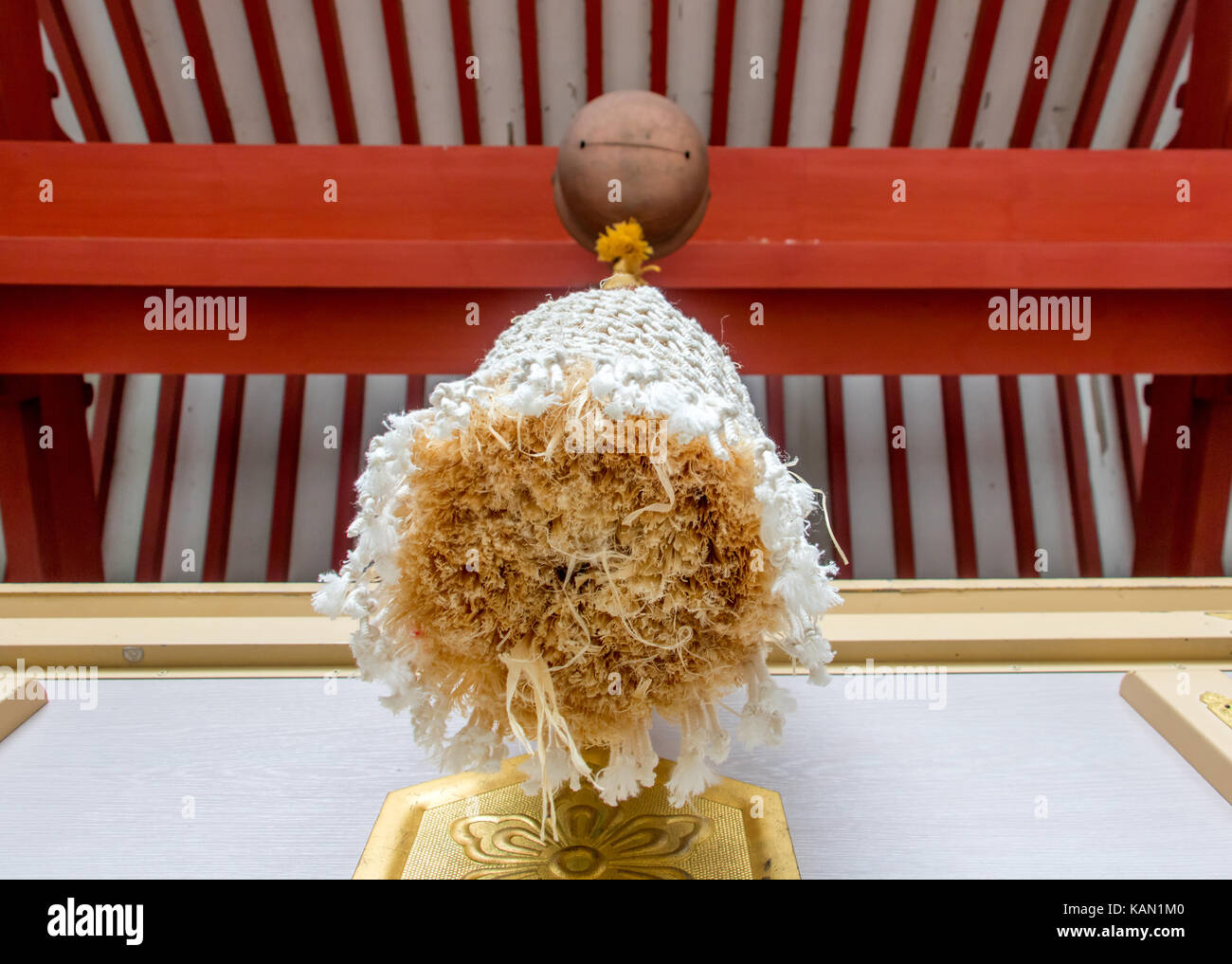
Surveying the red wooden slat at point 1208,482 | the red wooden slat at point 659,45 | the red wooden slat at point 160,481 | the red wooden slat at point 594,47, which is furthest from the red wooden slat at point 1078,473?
the red wooden slat at point 160,481

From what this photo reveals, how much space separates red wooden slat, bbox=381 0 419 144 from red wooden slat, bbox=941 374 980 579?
1.97 meters

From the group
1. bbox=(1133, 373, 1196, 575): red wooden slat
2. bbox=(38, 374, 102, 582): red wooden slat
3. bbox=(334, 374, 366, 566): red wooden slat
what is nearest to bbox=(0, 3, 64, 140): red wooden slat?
bbox=(38, 374, 102, 582): red wooden slat

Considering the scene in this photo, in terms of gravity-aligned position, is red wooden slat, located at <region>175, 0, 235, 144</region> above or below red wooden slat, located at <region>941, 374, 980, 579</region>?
above

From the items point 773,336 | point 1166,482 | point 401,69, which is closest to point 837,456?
point 1166,482

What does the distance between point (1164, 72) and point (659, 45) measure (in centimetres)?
151

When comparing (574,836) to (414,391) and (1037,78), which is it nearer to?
(414,391)

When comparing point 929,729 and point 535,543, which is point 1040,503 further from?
point 535,543

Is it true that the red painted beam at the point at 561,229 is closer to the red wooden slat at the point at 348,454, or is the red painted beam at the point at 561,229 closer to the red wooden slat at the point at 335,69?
the red wooden slat at the point at 335,69

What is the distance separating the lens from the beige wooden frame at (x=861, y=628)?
113 centimetres

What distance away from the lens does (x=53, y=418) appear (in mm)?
1998

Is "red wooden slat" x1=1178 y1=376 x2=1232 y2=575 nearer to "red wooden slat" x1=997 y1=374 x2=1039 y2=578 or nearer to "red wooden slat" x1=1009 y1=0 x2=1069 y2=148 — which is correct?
"red wooden slat" x1=997 y1=374 x2=1039 y2=578

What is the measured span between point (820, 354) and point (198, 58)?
2.03 metres

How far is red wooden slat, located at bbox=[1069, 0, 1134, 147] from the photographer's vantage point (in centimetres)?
215
